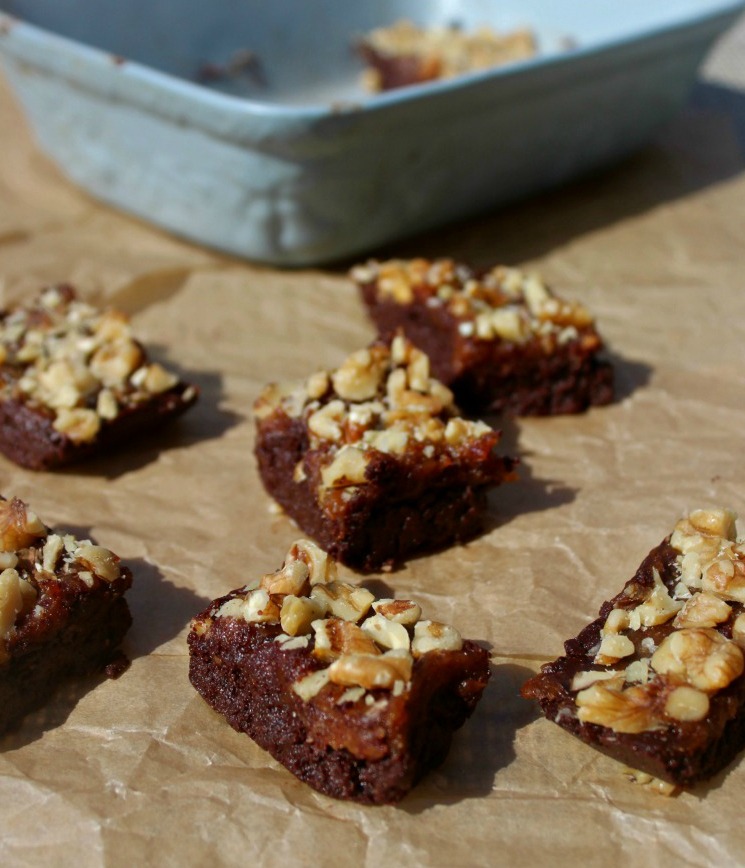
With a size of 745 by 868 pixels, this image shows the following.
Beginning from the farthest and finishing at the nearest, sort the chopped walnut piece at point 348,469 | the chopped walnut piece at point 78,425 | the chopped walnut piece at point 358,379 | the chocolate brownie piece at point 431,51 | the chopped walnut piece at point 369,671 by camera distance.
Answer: the chocolate brownie piece at point 431,51 < the chopped walnut piece at point 78,425 < the chopped walnut piece at point 358,379 < the chopped walnut piece at point 348,469 < the chopped walnut piece at point 369,671

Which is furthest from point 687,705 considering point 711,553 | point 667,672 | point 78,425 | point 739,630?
point 78,425

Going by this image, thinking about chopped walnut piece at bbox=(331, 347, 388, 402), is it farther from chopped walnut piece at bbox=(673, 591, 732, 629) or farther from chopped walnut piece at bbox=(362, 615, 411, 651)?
chopped walnut piece at bbox=(673, 591, 732, 629)

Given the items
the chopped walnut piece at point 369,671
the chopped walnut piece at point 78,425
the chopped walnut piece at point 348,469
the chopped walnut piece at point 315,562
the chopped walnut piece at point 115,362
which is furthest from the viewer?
the chopped walnut piece at point 115,362

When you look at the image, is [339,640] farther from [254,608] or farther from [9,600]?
[9,600]

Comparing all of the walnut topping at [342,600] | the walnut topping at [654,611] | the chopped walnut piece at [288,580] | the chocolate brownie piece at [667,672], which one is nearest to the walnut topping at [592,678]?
the chocolate brownie piece at [667,672]

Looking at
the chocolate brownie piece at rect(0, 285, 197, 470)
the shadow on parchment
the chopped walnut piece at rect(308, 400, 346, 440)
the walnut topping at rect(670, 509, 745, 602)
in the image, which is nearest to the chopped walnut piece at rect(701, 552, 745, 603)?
the walnut topping at rect(670, 509, 745, 602)

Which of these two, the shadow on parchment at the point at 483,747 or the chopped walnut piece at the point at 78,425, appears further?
the chopped walnut piece at the point at 78,425

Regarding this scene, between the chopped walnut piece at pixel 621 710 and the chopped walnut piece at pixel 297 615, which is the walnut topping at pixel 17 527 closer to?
the chopped walnut piece at pixel 297 615
